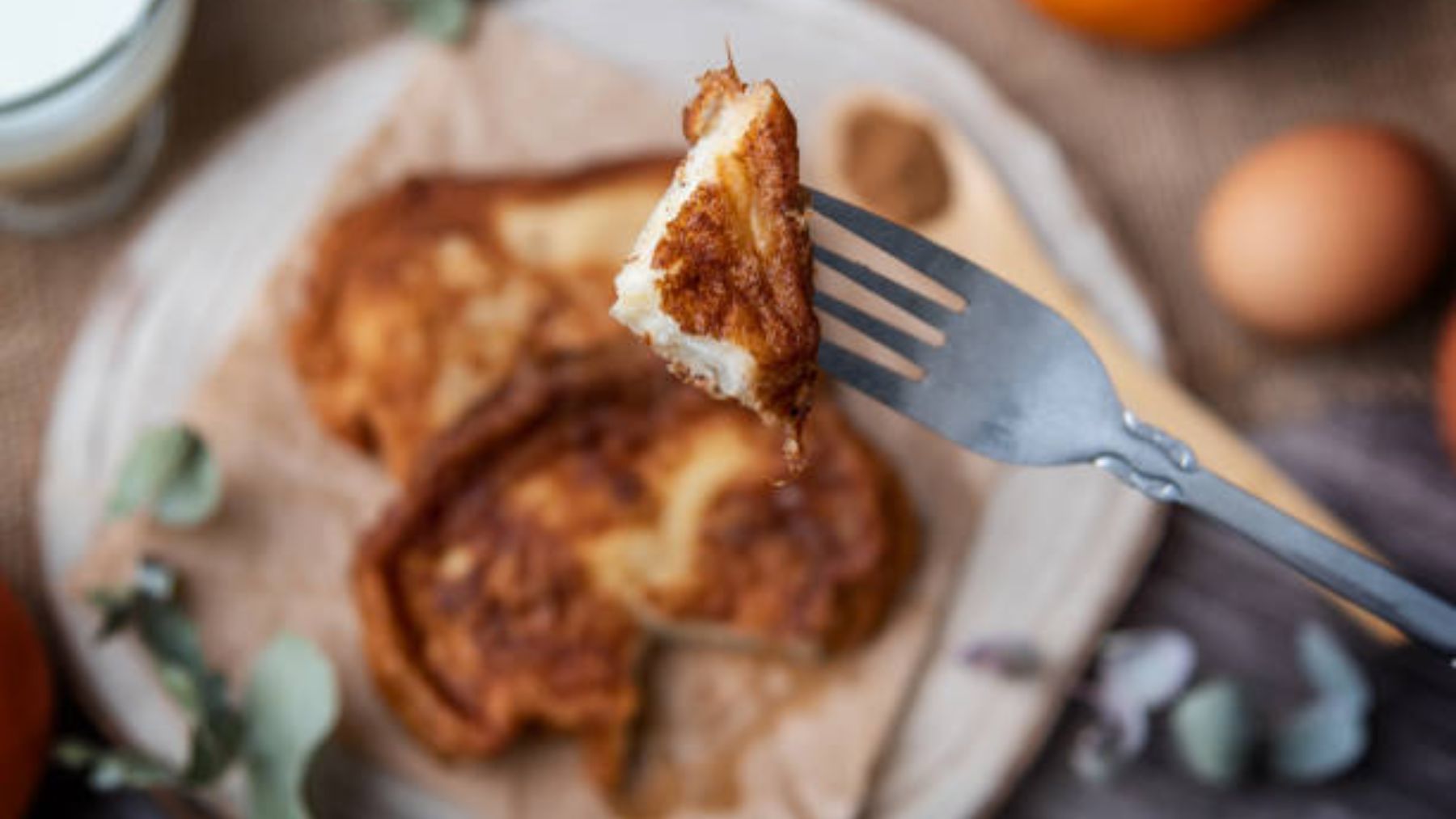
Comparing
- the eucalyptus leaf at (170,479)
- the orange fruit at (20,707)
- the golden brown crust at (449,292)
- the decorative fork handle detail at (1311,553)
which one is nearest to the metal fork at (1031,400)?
→ the decorative fork handle detail at (1311,553)

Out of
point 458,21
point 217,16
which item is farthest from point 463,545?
point 217,16

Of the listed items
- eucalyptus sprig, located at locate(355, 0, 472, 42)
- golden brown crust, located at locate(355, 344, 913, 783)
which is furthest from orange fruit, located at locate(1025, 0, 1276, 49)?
eucalyptus sprig, located at locate(355, 0, 472, 42)

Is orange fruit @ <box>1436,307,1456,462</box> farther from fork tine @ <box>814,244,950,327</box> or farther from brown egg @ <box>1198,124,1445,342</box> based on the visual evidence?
fork tine @ <box>814,244,950,327</box>

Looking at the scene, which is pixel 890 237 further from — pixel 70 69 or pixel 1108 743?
pixel 70 69

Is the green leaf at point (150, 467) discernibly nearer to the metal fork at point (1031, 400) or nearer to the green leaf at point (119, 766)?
the green leaf at point (119, 766)

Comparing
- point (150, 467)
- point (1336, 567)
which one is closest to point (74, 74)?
point (150, 467)

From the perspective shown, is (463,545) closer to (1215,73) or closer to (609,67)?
(609,67)

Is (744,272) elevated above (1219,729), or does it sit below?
above
